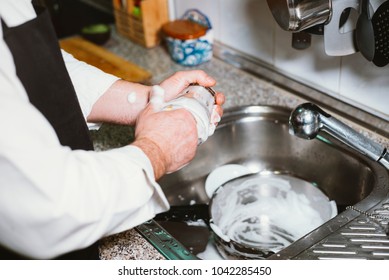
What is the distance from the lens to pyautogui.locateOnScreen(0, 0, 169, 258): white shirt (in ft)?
2.00

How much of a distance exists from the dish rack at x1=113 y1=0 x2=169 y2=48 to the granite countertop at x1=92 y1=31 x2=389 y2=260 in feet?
0.11

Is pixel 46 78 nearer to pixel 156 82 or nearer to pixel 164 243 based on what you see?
pixel 164 243

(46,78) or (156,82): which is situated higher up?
(46,78)

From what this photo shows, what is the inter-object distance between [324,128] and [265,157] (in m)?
0.45

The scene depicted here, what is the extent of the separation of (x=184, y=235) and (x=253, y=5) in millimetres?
664

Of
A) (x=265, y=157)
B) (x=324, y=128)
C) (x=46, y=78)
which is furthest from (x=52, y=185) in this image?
(x=265, y=157)

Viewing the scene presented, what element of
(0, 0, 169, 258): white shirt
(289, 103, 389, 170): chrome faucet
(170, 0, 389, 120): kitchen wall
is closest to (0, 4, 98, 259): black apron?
(0, 0, 169, 258): white shirt

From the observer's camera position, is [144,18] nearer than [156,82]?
No

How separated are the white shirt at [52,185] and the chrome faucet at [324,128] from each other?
288mm

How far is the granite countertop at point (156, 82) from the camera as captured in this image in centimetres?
88

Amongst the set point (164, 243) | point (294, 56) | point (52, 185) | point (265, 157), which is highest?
point (52, 185)

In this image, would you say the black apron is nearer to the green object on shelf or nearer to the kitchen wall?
the green object on shelf

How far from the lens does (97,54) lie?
1630mm

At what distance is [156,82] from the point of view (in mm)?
1456
